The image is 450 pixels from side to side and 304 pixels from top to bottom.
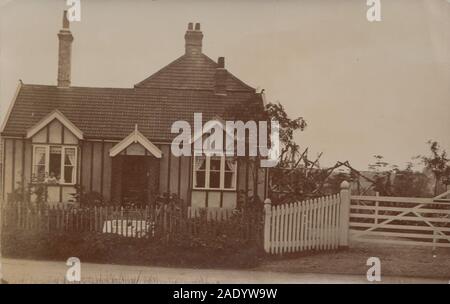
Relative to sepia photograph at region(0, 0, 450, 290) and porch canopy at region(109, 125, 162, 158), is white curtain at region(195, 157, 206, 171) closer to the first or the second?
sepia photograph at region(0, 0, 450, 290)

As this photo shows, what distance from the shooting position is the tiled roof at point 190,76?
204 inches

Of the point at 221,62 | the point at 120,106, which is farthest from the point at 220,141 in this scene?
the point at 120,106

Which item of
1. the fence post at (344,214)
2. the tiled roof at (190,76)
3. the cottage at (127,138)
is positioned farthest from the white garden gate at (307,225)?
the tiled roof at (190,76)

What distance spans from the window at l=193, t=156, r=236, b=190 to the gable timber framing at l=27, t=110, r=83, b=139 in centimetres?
114

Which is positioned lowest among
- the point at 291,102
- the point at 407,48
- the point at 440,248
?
the point at 440,248

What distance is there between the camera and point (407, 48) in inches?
203

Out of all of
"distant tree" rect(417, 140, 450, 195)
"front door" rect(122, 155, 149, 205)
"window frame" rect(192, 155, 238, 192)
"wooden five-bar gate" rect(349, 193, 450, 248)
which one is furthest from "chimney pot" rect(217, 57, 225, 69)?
"distant tree" rect(417, 140, 450, 195)

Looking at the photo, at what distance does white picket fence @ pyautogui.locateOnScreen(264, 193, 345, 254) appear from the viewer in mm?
5277

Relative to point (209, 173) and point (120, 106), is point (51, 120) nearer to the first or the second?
point (120, 106)

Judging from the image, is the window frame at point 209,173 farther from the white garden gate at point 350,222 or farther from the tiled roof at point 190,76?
the tiled roof at point 190,76

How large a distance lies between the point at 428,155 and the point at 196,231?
7.05 ft

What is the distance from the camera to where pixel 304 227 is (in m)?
5.29
